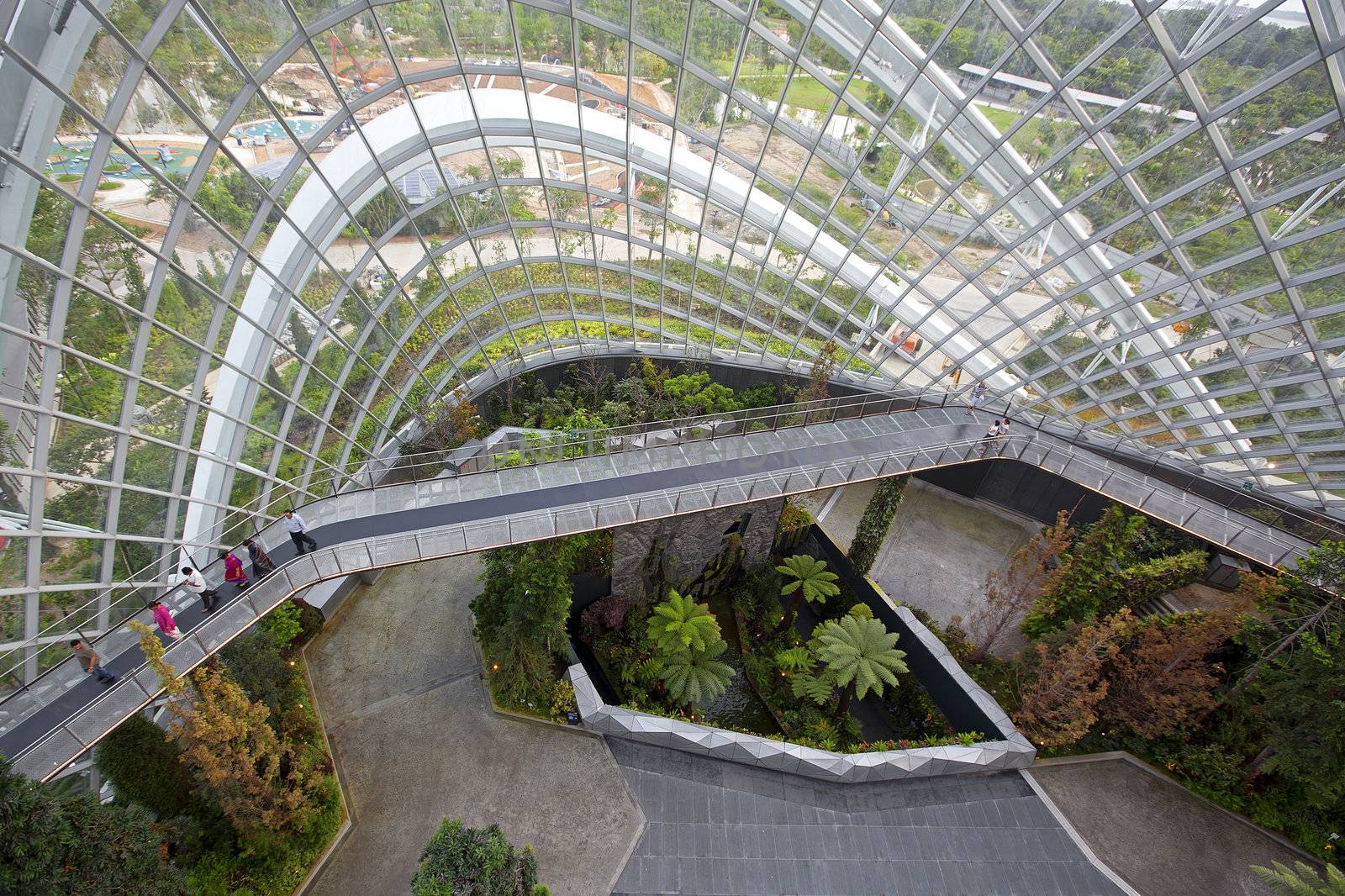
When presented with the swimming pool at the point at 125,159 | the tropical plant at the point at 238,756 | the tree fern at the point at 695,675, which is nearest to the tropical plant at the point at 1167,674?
the tree fern at the point at 695,675

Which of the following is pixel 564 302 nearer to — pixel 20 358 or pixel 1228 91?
pixel 20 358

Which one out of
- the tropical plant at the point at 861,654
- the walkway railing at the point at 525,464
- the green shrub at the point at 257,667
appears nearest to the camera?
the walkway railing at the point at 525,464

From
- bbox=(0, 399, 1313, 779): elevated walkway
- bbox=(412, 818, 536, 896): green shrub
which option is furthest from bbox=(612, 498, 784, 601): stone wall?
bbox=(412, 818, 536, 896): green shrub

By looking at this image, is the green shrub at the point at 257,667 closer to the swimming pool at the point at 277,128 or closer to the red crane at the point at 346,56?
the swimming pool at the point at 277,128

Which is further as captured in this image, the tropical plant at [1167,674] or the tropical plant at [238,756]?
the tropical plant at [1167,674]

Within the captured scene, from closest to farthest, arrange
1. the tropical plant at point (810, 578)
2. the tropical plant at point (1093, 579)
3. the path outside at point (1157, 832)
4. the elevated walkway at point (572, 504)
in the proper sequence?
the elevated walkway at point (572, 504), the path outside at point (1157, 832), the tropical plant at point (1093, 579), the tropical plant at point (810, 578)

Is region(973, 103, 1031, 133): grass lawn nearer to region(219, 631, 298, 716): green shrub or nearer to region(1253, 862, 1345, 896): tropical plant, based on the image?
region(1253, 862, 1345, 896): tropical plant

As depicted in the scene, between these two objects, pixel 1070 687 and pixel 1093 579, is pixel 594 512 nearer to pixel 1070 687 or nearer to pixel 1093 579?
pixel 1070 687

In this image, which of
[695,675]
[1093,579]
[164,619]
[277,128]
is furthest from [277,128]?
[1093,579]
